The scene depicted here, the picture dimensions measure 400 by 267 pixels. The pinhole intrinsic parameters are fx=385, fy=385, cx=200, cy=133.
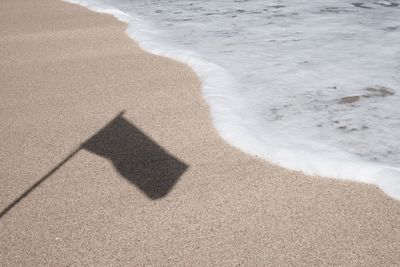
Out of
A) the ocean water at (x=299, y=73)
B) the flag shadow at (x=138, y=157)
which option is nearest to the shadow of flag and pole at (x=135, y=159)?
the flag shadow at (x=138, y=157)

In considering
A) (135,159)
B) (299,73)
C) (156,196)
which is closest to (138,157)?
(135,159)

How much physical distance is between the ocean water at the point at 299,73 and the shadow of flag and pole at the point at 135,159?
68 centimetres

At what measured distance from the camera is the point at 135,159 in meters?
3.14

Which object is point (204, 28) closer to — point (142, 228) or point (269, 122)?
point (269, 122)

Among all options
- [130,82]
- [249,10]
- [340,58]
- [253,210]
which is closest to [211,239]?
[253,210]

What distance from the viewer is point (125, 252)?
2268 millimetres

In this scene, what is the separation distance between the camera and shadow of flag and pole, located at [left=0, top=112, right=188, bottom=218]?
9.31 ft

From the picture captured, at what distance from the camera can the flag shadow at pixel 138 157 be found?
9.39 feet

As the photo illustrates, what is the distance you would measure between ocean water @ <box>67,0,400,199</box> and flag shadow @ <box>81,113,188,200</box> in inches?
26.6

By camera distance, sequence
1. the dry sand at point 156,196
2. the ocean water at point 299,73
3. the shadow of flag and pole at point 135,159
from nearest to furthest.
Answer: 1. the dry sand at point 156,196
2. the shadow of flag and pole at point 135,159
3. the ocean water at point 299,73

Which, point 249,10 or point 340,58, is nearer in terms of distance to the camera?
point 340,58

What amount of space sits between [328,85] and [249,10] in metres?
4.52

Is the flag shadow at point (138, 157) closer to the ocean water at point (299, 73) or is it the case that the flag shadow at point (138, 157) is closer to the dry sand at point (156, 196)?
the dry sand at point (156, 196)

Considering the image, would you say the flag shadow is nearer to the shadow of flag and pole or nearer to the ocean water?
the shadow of flag and pole
